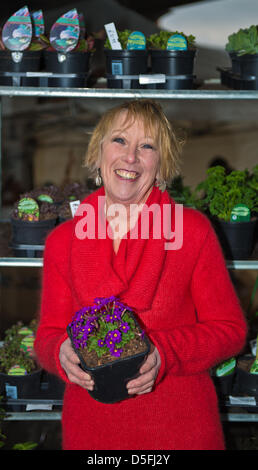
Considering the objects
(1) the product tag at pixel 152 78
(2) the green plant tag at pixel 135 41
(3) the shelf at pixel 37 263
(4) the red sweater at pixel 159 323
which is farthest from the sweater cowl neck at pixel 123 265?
(2) the green plant tag at pixel 135 41

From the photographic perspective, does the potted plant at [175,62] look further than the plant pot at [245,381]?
No

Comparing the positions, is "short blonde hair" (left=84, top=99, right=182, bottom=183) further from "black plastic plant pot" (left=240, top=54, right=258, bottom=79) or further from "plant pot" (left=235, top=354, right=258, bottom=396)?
"plant pot" (left=235, top=354, right=258, bottom=396)

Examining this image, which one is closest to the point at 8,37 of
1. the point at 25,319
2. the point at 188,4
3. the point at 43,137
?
the point at 25,319

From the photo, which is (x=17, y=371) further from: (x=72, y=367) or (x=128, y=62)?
(x=128, y=62)

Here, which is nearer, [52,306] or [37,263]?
[52,306]

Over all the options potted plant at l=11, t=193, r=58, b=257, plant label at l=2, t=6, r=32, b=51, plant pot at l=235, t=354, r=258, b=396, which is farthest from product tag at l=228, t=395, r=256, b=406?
plant label at l=2, t=6, r=32, b=51

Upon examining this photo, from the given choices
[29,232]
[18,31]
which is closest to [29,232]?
[29,232]

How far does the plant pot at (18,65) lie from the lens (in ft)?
6.91

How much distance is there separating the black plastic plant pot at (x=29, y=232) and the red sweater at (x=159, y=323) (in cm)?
43

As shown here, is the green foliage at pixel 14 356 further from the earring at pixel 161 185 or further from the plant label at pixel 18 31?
the plant label at pixel 18 31

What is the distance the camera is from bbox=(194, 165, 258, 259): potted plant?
7.11 ft

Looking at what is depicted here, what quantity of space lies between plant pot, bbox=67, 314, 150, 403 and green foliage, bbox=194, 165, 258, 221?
891 mm

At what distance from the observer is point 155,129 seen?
170cm

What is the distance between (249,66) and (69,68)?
2.18 ft
